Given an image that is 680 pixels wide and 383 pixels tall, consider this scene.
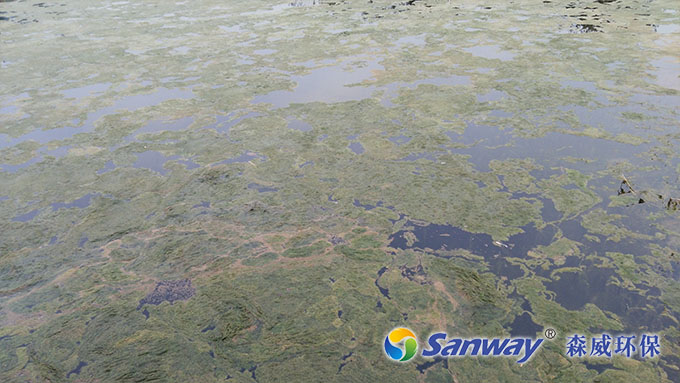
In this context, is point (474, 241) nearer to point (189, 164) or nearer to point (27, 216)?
point (189, 164)

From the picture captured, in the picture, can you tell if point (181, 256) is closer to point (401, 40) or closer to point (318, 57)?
point (318, 57)

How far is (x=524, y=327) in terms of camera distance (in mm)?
2787

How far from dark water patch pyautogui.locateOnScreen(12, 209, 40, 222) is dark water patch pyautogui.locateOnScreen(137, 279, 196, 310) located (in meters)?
1.87

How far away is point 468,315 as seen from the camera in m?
2.89

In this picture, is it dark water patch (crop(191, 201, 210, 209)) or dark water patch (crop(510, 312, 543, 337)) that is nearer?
dark water patch (crop(510, 312, 543, 337))

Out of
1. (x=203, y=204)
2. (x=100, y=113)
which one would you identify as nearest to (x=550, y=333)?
(x=203, y=204)

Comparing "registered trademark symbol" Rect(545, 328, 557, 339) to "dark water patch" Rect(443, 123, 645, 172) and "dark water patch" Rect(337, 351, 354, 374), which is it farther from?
"dark water patch" Rect(443, 123, 645, 172)

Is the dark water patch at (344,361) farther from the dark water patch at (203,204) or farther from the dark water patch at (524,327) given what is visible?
the dark water patch at (203,204)

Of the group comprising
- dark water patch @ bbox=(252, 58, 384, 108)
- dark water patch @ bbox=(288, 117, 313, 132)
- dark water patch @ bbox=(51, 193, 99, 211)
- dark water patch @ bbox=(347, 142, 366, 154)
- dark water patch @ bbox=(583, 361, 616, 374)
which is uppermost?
dark water patch @ bbox=(252, 58, 384, 108)

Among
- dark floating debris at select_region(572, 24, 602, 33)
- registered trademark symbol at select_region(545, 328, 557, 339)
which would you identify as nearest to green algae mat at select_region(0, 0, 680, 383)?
registered trademark symbol at select_region(545, 328, 557, 339)

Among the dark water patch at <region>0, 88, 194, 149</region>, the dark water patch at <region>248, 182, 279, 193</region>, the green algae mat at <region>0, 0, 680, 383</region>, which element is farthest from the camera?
the dark water patch at <region>0, 88, 194, 149</region>

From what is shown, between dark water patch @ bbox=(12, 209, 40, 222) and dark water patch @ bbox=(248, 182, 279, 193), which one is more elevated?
dark water patch @ bbox=(248, 182, 279, 193)

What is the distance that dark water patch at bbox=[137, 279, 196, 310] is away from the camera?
3.18 m

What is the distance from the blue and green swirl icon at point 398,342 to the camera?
105 inches
